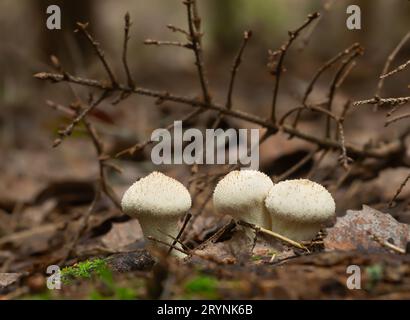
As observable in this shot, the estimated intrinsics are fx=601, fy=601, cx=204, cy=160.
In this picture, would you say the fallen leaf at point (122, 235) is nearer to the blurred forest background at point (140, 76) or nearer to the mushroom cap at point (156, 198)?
the blurred forest background at point (140, 76)

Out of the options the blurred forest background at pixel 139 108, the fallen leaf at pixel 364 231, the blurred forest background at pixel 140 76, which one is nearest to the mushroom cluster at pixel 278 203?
the fallen leaf at pixel 364 231

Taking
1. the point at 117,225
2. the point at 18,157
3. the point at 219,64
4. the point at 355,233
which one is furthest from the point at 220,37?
the point at 355,233

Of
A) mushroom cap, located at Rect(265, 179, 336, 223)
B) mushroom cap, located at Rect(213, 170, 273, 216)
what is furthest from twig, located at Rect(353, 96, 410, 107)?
mushroom cap, located at Rect(213, 170, 273, 216)

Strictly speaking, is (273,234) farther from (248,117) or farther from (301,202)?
(248,117)

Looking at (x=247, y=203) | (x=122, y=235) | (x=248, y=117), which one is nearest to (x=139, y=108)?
(x=122, y=235)
